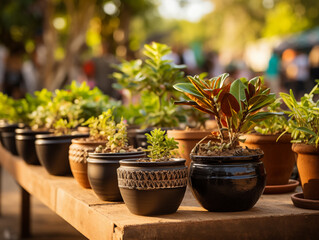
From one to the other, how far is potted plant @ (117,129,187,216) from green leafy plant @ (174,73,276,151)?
23 cm

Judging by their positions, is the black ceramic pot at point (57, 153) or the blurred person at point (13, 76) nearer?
the black ceramic pot at point (57, 153)

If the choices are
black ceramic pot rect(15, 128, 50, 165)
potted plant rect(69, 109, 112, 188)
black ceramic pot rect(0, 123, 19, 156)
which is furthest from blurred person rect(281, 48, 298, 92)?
potted plant rect(69, 109, 112, 188)

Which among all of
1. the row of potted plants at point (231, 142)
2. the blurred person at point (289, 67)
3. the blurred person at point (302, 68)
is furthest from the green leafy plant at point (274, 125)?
the blurred person at point (302, 68)

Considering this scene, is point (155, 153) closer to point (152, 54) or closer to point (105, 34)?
point (152, 54)

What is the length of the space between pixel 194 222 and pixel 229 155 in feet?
0.95

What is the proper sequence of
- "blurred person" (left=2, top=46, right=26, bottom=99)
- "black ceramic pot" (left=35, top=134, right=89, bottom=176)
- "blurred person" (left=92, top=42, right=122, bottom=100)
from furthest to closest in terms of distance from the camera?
"blurred person" (left=2, top=46, right=26, bottom=99)
"blurred person" (left=92, top=42, right=122, bottom=100)
"black ceramic pot" (left=35, top=134, right=89, bottom=176)

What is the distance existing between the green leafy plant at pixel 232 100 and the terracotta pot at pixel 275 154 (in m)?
0.30

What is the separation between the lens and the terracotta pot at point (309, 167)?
1.93 metres

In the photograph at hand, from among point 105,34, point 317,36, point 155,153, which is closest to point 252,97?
point 155,153

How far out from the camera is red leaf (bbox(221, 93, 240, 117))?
1867 millimetres

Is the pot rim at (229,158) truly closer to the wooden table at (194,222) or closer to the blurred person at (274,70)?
the wooden table at (194,222)

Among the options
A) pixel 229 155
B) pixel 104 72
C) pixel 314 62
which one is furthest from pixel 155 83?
pixel 314 62

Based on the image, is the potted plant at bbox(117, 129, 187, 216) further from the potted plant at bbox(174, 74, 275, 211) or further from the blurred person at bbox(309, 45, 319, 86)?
the blurred person at bbox(309, 45, 319, 86)

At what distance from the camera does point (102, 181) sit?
198 centimetres
